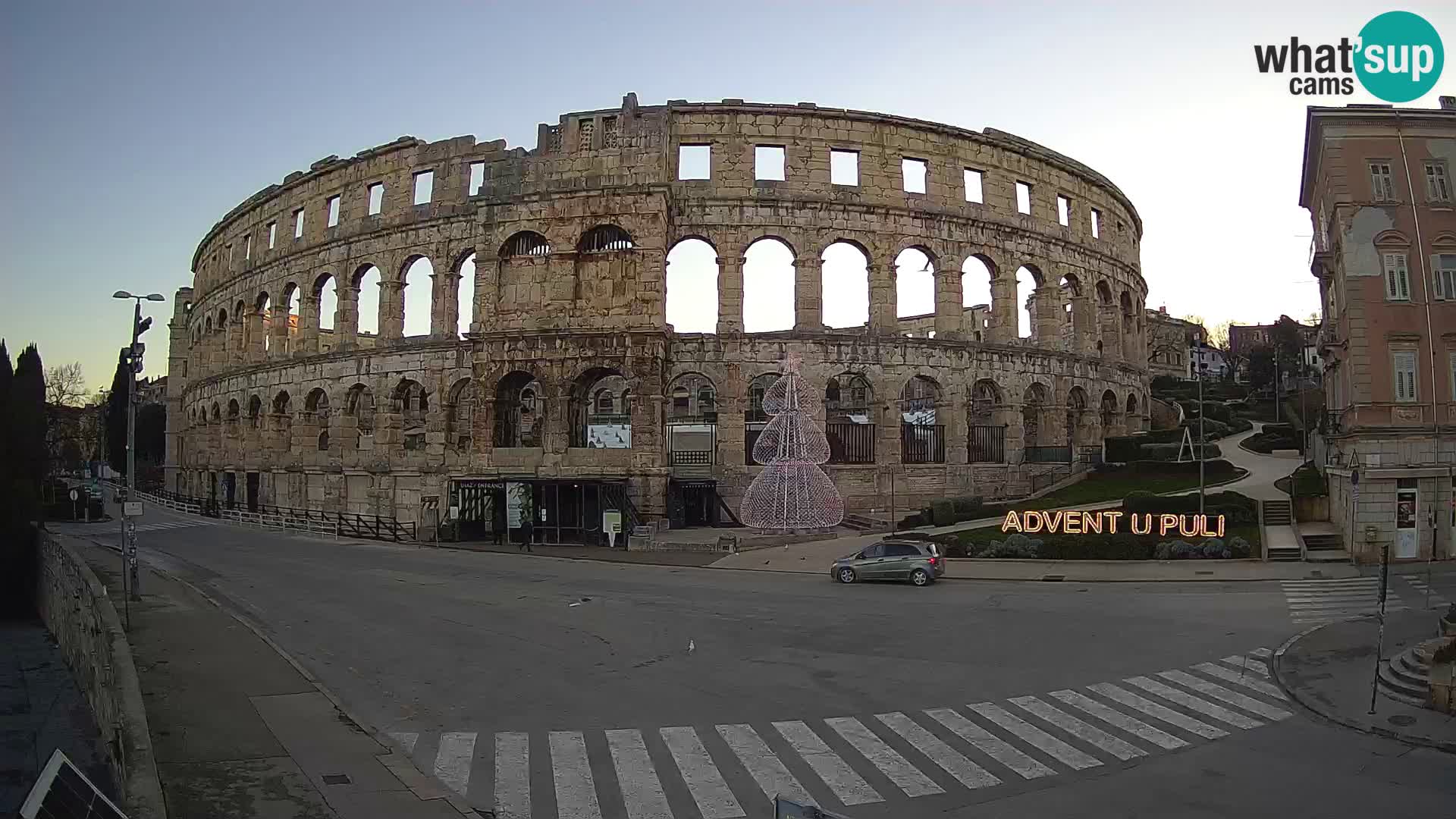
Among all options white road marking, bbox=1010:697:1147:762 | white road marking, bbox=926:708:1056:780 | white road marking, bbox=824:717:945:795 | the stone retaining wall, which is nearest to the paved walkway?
the stone retaining wall

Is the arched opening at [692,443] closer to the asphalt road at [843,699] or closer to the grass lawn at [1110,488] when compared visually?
the grass lawn at [1110,488]

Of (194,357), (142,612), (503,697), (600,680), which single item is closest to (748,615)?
(600,680)

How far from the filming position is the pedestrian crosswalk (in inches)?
373

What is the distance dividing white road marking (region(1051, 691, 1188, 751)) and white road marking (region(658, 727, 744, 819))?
5.75m

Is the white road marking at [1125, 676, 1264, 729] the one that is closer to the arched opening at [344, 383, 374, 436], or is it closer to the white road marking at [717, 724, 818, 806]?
the white road marking at [717, 724, 818, 806]

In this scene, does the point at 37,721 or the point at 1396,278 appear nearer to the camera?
the point at 37,721

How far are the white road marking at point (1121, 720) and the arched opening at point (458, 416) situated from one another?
3502 centimetres

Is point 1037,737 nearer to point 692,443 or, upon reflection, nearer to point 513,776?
point 513,776

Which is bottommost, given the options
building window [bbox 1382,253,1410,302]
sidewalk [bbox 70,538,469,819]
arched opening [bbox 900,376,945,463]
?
sidewalk [bbox 70,538,469,819]

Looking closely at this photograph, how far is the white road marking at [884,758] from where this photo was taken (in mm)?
9766

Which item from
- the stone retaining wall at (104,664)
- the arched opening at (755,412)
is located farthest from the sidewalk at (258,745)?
the arched opening at (755,412)

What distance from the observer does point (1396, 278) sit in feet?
89.7

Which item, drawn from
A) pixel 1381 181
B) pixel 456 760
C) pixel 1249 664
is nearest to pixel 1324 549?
pixel 1381 181

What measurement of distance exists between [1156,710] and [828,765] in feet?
18.0
